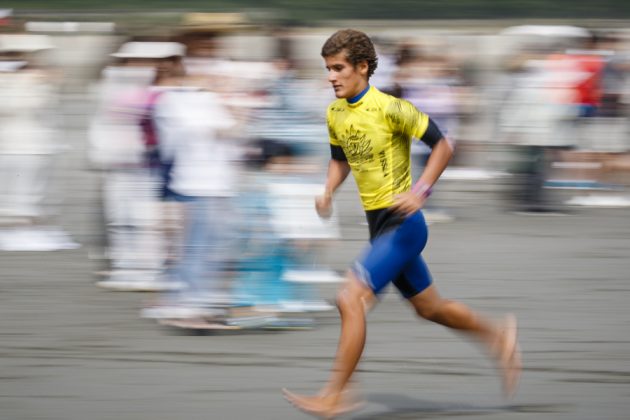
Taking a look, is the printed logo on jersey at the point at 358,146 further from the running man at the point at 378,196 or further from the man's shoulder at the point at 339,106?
the man's shoulder at the point at 339,106

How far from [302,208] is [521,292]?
5.88 feet

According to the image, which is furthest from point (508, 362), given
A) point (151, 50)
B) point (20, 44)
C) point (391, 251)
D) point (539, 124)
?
point (539, 124)

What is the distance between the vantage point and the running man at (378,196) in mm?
5234

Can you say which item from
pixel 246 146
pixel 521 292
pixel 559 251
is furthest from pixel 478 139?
pixel 246 146

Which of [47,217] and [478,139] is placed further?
[478,139]

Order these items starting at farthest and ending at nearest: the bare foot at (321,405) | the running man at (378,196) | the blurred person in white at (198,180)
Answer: the blurred person in white at (198,180) < the running man at (378,196) < the bare foot at (321,405)

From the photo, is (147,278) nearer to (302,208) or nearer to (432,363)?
(302,208)

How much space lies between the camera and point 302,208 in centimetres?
768

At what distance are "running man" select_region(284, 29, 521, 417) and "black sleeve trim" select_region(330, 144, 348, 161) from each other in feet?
0.30

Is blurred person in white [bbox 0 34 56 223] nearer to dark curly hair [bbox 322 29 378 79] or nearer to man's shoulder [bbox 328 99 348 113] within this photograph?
man's shoulder [bbox 328 99 348 113]

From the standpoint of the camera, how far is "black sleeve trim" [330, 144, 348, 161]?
572 cm

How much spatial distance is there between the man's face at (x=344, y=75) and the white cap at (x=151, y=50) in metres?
2.22

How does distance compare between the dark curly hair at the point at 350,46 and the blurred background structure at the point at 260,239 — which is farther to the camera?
the blurred background structure at the point at 260,239

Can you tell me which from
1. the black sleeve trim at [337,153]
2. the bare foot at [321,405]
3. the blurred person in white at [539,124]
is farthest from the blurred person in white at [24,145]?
the bare foot at [321,405]
